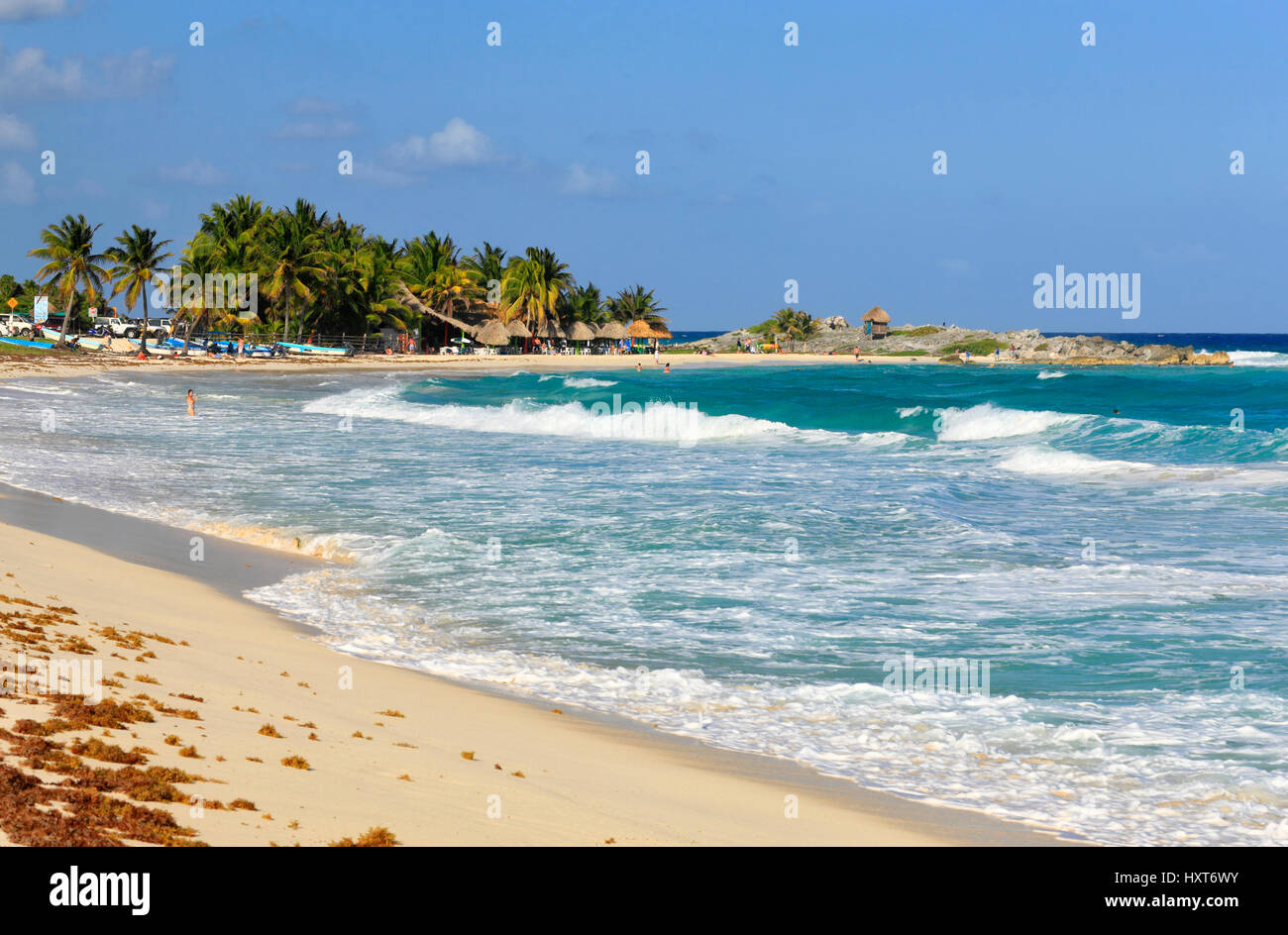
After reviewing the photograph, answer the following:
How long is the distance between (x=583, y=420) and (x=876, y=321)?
103814mm

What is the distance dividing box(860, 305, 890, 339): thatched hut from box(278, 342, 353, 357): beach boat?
257 feet

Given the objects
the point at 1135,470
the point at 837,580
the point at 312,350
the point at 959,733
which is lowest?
the point at 959,733

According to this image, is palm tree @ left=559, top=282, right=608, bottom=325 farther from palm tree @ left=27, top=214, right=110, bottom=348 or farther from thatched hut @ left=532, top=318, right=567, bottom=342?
palm tree @ left=27, top=214, right=110, bottom=348

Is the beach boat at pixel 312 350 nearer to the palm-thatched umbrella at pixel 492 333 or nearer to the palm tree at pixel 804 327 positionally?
the palm-thatched umbrella at pixel 492 333

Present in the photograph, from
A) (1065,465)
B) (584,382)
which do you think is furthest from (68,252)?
(1065,465)

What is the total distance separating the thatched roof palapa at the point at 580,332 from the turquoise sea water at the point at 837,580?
71.6m

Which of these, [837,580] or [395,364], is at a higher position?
[395,364]

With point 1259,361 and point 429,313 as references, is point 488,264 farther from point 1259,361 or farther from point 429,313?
point 1259,361

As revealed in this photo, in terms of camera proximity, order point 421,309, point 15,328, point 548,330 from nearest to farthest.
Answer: point 15,328, point 421,309, point 548,330

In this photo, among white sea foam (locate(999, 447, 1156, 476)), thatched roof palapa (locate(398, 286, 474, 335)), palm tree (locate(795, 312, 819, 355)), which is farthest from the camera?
palm tree (locate(795, 312, 819, 355))

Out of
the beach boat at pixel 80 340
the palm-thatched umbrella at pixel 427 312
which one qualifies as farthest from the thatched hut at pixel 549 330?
the beach boat at pixel 80 340

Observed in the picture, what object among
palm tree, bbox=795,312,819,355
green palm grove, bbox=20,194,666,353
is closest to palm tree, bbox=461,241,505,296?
green palm grove, bbox=20,194,666,353

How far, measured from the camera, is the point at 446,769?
6883 millimetres

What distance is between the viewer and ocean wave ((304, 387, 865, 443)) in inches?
1475
